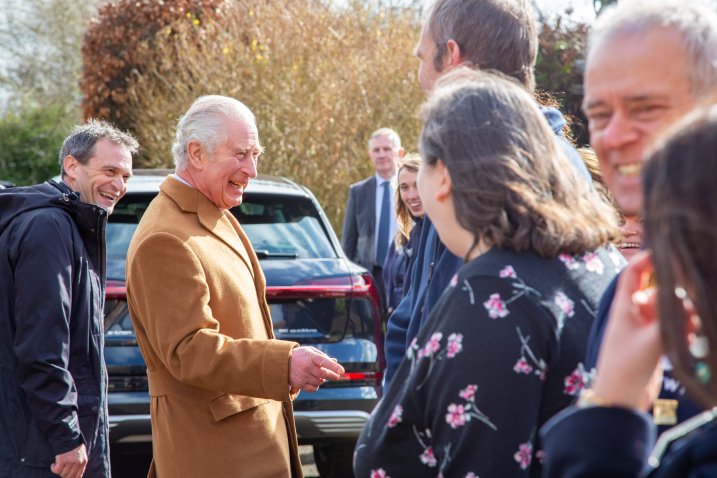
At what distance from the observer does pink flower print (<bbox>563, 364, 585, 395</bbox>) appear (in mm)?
1336

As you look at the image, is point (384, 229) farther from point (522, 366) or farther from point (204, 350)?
point (522, 366)

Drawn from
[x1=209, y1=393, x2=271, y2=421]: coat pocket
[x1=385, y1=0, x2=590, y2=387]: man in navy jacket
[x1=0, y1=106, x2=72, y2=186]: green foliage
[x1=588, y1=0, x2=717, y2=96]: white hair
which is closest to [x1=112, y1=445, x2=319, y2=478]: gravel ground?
[x1=209, y1=393, x2=271, y2=421]: coat pocket

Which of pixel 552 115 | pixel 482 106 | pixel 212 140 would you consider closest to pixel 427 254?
pixel 552 115

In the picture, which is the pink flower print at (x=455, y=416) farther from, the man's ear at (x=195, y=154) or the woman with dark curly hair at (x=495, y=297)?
the man's ear at (x=195, y=154)

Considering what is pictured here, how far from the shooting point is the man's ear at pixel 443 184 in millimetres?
1428

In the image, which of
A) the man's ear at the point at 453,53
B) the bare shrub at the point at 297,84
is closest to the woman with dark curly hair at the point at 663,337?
the man's ear at the point at 453,53

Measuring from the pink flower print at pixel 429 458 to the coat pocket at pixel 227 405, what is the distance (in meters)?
1.16

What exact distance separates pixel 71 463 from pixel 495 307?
1.99m

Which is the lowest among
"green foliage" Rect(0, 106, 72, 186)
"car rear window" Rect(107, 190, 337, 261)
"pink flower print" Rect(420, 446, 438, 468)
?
"green foliage" Rect(0, 106, 72, 186)

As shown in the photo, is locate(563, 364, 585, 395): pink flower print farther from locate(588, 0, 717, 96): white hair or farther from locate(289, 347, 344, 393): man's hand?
locate(289, 347, 344, 393): man's hand

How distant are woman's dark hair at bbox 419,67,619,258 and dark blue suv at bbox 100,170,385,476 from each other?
251 centimetres

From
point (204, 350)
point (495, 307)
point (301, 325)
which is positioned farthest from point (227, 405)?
point (301, 325)

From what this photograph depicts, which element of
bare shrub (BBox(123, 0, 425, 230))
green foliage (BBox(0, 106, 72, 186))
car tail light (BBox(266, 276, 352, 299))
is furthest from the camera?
green foliage (BBox(0, 106, 72, 186))

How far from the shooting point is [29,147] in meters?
14.9
